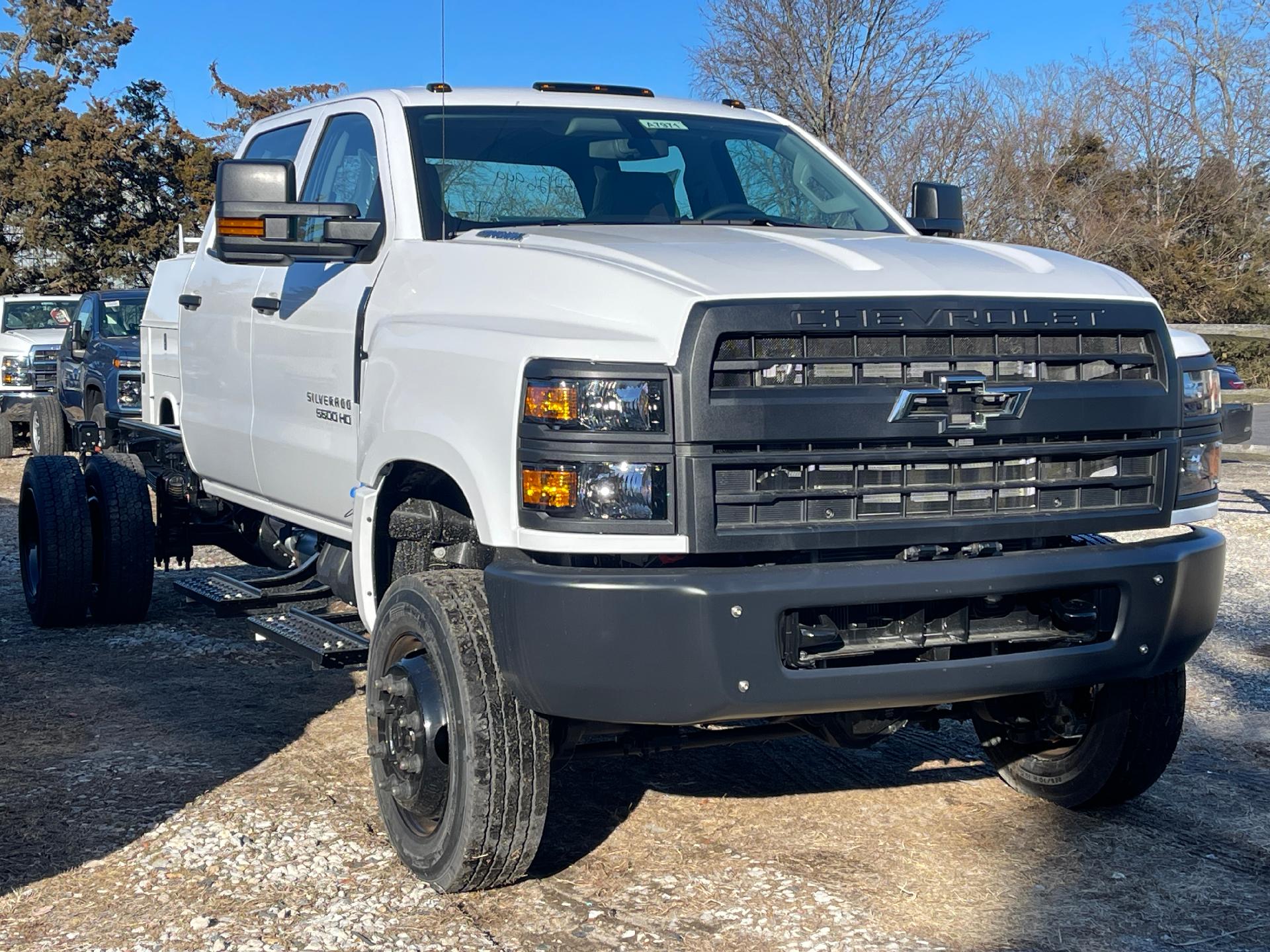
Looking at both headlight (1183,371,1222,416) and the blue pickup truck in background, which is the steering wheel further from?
the blue pickup truck in background

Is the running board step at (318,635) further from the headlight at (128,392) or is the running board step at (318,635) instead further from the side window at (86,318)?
the side window at (86,318)

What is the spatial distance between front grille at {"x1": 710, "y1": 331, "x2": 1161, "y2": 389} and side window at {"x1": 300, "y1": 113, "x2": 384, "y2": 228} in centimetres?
182

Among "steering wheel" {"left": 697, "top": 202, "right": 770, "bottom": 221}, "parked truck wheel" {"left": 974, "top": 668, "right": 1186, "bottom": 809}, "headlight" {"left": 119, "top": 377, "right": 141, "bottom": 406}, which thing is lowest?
"parked truck wheel" {"left": 974, "top": 668, "right": 1186, "bottom": 809}

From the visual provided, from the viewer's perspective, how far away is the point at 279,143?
19.2 ft

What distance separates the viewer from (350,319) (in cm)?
463

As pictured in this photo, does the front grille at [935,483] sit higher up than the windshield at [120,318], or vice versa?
the windshield at [120,318]

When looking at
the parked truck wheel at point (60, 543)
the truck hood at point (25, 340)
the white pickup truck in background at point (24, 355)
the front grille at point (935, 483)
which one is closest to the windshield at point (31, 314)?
the white pickup truck in background at point (24, 355)

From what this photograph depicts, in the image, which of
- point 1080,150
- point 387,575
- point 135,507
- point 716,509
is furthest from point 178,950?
point 1080,150

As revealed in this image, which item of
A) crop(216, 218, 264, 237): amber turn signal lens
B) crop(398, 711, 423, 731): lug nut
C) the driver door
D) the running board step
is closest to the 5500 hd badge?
the driver door

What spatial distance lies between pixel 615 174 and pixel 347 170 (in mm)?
961

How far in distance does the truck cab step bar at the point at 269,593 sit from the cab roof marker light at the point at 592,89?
200cm

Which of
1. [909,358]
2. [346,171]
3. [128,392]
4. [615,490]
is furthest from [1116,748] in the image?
[128,392]

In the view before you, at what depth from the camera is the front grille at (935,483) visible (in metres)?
3.32

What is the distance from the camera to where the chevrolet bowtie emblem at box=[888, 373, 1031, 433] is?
340cm
